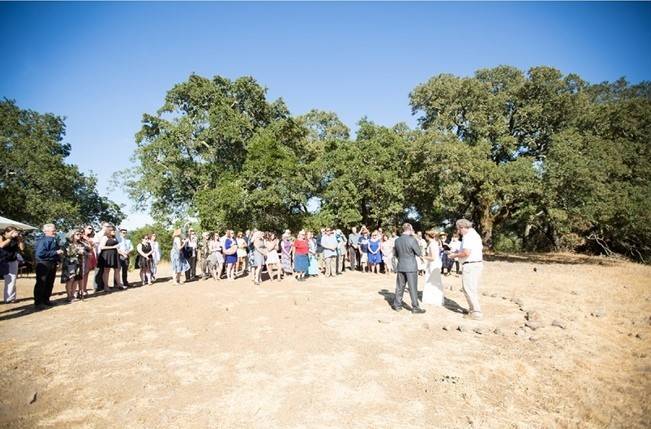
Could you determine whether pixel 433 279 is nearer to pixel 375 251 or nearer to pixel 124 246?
pixel 375 251

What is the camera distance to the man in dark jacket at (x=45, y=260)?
8820 mm

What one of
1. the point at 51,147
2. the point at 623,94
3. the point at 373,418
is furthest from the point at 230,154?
the point at 623,94

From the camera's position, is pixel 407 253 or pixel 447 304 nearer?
pixel 407 253

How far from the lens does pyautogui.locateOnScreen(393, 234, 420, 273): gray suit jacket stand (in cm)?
839

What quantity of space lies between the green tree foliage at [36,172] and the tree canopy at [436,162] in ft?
19.1

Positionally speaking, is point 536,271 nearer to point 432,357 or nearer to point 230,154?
point 432,357

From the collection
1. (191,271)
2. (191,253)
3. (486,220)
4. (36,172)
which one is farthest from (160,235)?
(486,220)

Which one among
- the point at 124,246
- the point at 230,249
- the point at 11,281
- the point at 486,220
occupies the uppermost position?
the point at 486,220

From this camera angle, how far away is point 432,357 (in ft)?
18.3

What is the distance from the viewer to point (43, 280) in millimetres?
9203

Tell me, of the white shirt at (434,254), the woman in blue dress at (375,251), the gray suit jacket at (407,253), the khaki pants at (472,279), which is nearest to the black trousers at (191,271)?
the woman in blue dress at (375,251)

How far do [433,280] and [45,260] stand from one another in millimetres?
10253

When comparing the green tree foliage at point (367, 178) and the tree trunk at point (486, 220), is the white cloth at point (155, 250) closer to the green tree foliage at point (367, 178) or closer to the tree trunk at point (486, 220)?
the green tree foliage at point (367, 178)

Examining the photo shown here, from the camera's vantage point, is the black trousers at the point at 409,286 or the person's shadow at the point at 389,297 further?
the person's shadow at the point at 389,297
